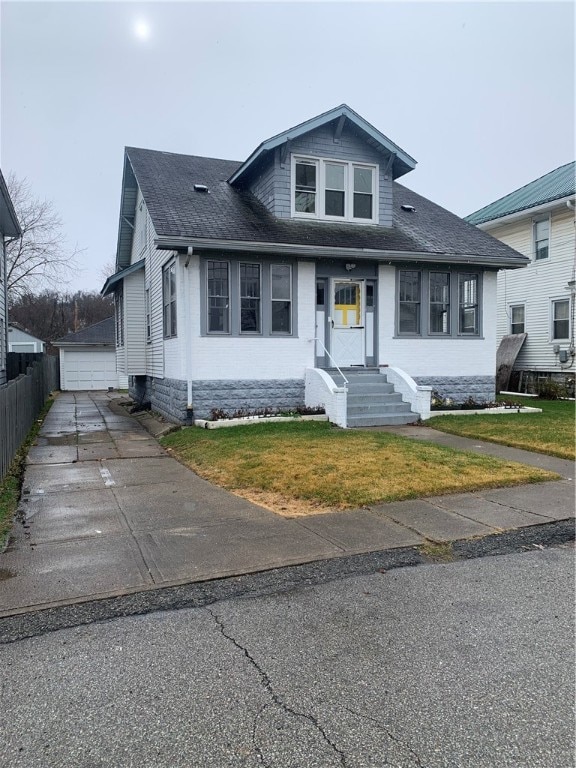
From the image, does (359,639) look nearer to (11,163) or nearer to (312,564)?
(312,564)

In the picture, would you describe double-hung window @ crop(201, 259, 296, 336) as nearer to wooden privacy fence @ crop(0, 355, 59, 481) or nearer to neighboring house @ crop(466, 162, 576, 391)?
wooden privacy fence @ crop(0, 355, 59, 481)

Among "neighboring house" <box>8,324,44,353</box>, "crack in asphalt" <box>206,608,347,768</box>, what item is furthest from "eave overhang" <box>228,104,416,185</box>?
"neighboring house" <box>8,324,44,353</box>

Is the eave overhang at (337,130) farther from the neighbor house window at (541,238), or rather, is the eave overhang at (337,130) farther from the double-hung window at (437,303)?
the neighbor house window at (541,238)

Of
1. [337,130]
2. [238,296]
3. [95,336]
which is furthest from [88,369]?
[337,130]

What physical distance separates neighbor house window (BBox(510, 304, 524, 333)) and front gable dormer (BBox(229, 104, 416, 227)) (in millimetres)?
9182

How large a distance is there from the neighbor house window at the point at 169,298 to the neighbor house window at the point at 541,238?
13.9m

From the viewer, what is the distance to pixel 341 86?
70.3 ft

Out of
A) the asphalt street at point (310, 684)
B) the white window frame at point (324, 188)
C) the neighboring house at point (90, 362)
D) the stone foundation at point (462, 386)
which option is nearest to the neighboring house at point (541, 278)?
the stone foundation at point (462, 386)

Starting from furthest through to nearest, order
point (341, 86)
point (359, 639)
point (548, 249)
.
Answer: point (341, 86) → point (548, 249) → point (359, 639)

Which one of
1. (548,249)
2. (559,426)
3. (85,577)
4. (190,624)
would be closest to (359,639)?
(190,624)

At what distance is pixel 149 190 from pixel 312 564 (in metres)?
11.7

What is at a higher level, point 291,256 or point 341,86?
point 341,86

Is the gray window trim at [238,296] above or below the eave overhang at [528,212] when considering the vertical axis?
below

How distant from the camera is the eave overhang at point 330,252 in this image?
11578mm
